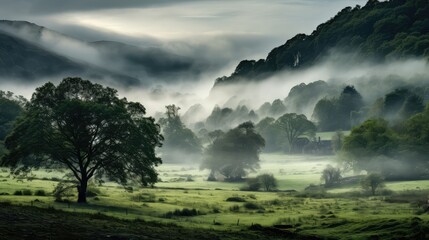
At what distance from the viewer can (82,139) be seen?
245 feet

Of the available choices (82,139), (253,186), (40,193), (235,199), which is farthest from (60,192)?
(253,186)

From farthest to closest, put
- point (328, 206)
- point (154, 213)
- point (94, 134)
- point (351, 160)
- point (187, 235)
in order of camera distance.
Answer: point (351, 160)
point (328, 206)
point (94, 134)
point (154, 213)
point (187, 235)

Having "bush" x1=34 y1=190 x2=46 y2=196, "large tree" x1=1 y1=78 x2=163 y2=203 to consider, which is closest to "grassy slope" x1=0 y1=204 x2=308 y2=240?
"large tree" x1=1 y1=78 x2=163 y2=203

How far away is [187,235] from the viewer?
4609cm

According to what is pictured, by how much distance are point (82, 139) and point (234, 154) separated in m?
81.3

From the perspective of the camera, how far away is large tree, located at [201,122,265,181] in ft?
494

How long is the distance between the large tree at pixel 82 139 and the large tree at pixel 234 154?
244 feet

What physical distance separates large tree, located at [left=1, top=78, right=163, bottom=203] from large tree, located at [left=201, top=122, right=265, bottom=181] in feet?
244

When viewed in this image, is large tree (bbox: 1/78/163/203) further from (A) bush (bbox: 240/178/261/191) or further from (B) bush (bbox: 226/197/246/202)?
(A) bush (bbox: 240/178/261/191)

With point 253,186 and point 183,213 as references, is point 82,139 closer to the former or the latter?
point 183,213

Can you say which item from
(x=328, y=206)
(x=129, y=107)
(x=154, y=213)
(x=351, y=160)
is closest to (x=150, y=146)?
(x=129, y=107)

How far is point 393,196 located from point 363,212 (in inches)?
1025

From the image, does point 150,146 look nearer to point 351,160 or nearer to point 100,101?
point 100,101

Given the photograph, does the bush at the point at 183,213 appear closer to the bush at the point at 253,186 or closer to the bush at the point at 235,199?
the bush at the point at 235,199
